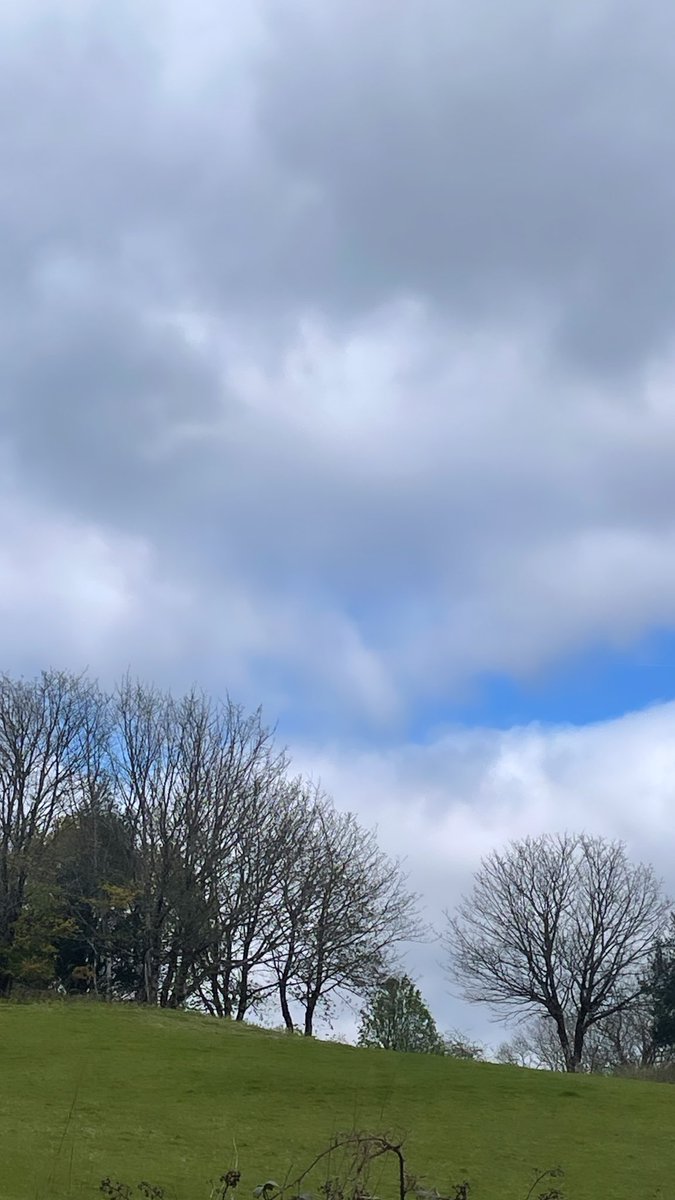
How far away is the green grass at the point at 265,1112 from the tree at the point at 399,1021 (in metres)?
10.0

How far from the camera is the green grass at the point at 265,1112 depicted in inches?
365

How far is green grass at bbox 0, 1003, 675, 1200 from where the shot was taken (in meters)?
9.27

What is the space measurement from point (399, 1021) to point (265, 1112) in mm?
18087

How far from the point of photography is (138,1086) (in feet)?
45.7

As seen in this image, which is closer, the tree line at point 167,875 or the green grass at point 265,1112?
the green grass at point 265,1112

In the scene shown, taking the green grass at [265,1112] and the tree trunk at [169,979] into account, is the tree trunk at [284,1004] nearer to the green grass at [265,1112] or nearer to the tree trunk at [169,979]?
the tree trunk at [169,979]

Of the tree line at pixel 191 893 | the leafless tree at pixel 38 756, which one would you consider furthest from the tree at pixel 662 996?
the leafless tree at pixel 38 756

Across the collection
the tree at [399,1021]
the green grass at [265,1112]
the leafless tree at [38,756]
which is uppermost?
the leafless tree at [38,756]

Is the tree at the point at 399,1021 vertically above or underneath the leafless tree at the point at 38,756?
underneath

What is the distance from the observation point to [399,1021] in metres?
29.8

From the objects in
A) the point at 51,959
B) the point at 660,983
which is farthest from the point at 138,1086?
the point at 660,983

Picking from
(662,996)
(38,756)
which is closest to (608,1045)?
(662,996)

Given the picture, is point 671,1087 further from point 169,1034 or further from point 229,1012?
point 229,1012

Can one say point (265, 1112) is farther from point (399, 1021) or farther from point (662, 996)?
point (662, 996)
